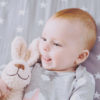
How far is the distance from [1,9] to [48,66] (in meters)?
0.45

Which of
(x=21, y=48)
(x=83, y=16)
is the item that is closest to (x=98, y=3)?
(x=83, y=16)

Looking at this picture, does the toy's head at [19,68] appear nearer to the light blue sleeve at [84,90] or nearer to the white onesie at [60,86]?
the white onesie at [60,86]

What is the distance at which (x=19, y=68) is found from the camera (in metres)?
0.89

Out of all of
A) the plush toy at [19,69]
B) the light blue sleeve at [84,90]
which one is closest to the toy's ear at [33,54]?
the plush toy at [19,69]

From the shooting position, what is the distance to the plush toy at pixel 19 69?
87 centimetres

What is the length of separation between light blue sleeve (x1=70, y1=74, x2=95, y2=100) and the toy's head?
0.64ft

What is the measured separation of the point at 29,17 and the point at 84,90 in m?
0.49

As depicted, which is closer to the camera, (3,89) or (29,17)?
(3,89)

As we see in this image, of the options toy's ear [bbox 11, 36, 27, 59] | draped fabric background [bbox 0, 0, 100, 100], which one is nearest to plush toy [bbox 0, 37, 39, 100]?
toy's ear [bbox 11, 36, 27, 59]

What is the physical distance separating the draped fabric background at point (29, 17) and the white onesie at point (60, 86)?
12cm

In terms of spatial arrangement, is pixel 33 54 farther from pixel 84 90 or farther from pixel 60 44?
pixel 84 90

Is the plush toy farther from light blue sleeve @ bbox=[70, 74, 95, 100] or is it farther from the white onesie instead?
light blue sleeve @ bbox=[70, 74, 95, 100]

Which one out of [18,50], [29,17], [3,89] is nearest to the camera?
[3,89]

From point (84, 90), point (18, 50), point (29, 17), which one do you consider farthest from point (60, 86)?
point (29, 17)
